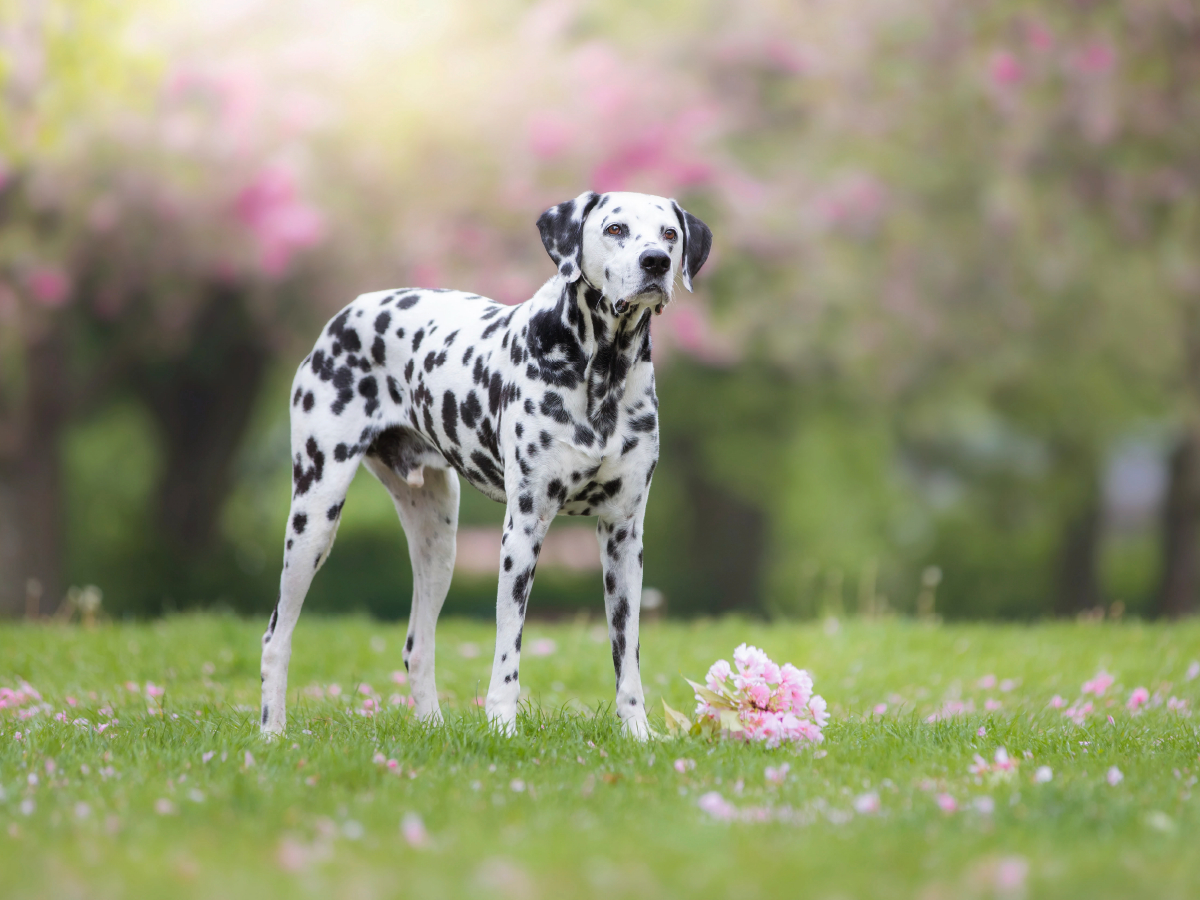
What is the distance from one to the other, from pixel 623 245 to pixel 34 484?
Answer: 8.91 m

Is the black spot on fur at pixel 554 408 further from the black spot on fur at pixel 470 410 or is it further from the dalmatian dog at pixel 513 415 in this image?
the black spot on fur at pixel 470 410

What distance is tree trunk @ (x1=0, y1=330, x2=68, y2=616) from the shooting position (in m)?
11.6

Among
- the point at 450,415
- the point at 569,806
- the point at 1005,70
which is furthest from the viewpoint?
the point at 1005,70

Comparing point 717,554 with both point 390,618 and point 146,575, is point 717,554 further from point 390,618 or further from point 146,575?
point 146,575

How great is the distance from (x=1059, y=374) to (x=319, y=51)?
7.81 m

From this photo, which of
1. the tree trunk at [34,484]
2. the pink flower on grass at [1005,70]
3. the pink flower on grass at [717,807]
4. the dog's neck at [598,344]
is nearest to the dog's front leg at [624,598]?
the dog's neck at [598,344]

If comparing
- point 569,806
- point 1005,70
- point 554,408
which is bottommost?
point 569,806

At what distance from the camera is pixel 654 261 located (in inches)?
179

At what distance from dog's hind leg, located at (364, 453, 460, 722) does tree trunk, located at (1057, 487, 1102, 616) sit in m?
9.97

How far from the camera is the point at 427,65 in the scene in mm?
11758

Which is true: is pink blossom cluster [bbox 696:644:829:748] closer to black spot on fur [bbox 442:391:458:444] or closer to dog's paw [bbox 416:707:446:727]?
dog's paw [bbox 416:707:446:727]

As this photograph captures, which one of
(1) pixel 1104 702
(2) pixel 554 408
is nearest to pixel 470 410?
(2) pixel 554 408

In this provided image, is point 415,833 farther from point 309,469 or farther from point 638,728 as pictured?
point 309,469

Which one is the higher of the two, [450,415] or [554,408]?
[554,408]
